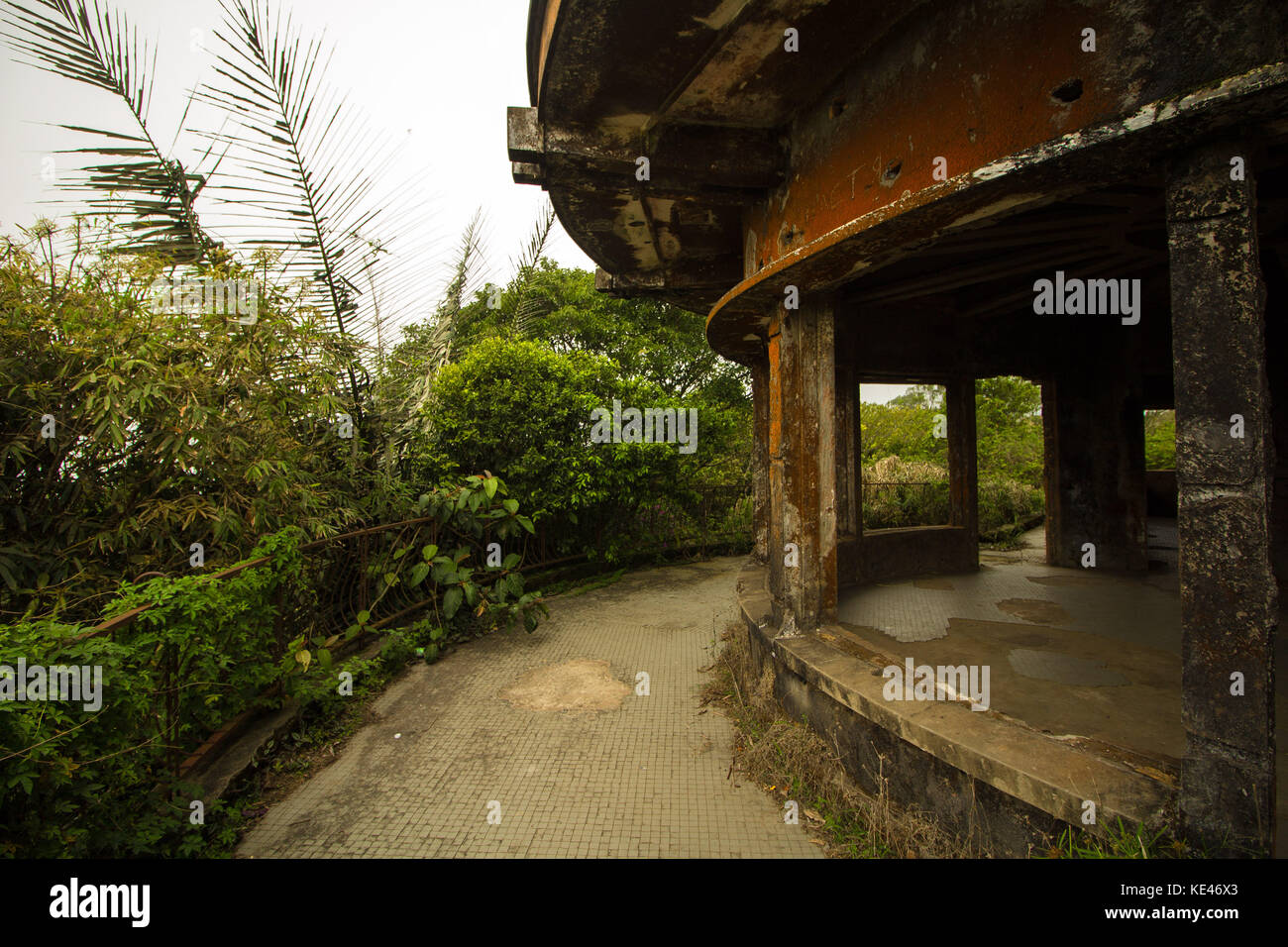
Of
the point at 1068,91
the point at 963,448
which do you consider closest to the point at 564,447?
the point at 963,448

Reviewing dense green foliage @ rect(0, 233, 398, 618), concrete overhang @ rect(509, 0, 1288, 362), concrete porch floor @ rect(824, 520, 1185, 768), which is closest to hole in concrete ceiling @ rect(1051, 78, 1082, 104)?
concrete overhang @ rect(509, 0, 1288, 362)

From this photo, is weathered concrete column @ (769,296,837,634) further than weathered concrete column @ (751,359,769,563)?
No

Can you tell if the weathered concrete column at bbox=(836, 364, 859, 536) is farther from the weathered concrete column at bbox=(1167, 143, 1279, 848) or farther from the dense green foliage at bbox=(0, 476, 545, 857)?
the dense green foliage at bbox=(0, 476, 545, 857)

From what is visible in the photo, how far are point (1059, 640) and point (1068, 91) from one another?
363cm

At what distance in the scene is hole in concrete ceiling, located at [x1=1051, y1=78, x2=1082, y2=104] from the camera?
226 centimetres

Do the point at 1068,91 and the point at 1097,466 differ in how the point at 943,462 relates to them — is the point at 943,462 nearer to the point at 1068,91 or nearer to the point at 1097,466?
the point at 1097,466

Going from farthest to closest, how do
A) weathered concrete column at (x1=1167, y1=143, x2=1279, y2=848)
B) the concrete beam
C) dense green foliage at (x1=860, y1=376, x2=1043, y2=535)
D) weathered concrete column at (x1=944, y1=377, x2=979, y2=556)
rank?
dense green foliage at (x1=860, y1=376, x2=1043, y2=535) < weathered concrete column at (x1=944, y1=377, x2=979, y2=556) < the concrete beam < weathered concrete column at (x1=1167, y1=143, x2=1279, y2=848)

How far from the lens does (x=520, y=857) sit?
9.44 feet

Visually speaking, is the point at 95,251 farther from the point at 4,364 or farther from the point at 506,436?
the point at 506,436

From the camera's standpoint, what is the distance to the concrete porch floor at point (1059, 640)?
2.97 metres

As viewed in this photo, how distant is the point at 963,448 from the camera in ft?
22.4

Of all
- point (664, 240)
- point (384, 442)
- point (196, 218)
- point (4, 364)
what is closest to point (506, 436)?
point (384, 442)

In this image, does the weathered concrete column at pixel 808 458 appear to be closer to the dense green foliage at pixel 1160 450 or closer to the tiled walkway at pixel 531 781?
the tiled walkway at pixel 531 781

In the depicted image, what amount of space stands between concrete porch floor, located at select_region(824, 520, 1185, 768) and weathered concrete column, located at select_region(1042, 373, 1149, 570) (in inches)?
12.5
